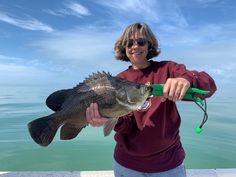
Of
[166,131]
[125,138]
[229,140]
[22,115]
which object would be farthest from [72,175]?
[22,115]

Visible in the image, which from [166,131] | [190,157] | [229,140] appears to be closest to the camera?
[166,131]

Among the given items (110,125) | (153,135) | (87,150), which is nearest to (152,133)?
(153,135)

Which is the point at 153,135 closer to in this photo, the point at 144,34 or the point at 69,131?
the point at 69,131

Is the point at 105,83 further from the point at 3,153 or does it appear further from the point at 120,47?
the point at 3,153

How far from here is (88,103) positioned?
264 cm

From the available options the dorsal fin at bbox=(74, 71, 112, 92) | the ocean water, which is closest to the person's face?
the dorsal fin at bbox=(74, 71, 112, 92)

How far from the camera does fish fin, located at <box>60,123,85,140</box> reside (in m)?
2.76

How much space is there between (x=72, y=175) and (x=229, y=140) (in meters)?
7.41

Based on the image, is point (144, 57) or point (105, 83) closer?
point (105, 83)

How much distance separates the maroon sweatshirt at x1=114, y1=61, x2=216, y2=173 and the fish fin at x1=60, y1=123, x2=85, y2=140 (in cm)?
35

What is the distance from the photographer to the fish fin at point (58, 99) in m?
2.73

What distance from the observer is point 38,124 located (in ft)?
8.77

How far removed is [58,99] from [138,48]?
2.80ft

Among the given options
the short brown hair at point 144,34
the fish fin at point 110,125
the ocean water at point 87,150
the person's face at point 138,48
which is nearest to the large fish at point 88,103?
the fish fin at point 110,125
